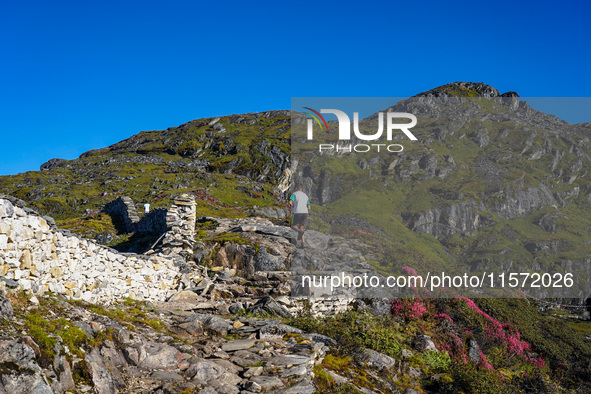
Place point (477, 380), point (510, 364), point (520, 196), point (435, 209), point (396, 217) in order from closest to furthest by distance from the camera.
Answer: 1. point (477, 380)
2. point (510, 364)
3. point (396, 217)
4. point (435, 209)
5. point (520, 196)

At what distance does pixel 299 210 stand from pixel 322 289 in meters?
5.17

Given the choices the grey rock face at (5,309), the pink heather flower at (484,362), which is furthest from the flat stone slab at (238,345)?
the pink heather flower at (484,362)

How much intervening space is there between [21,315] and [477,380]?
13.3 metres

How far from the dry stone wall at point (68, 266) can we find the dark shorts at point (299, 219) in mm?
7612

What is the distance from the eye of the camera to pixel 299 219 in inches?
834

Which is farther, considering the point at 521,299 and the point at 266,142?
the point at 266,142

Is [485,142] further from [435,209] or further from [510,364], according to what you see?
[510,364]

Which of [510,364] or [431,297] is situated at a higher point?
[431,297]

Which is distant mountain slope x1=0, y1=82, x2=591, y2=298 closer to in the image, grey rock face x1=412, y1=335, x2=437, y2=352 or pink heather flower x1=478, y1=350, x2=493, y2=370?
grey rock face x1=412, y1=335, x2=437, y2=352

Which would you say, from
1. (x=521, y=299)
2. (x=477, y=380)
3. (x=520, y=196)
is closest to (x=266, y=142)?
(x=520, y=196)

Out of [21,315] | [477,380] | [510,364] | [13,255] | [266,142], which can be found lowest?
[510,364]

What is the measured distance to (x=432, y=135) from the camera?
179ft

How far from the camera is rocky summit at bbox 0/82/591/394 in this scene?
26.1ft

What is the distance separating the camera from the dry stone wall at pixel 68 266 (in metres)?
8.41
